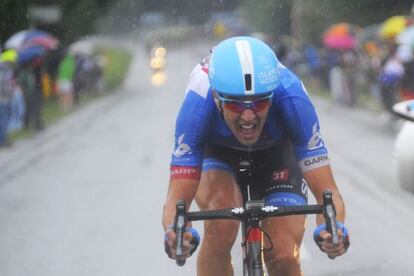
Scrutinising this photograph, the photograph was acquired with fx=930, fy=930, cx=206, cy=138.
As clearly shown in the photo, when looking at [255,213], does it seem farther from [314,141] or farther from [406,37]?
[406,37]

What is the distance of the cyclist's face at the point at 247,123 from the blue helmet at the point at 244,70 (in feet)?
0.34

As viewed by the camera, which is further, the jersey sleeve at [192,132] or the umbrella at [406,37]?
the umbrella at [406,37]

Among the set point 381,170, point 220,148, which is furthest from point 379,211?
point 220,148

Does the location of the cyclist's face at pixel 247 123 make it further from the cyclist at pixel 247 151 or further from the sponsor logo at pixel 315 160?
the sponsor logo at pixel 315 160

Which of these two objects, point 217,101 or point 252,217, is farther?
point 217,101

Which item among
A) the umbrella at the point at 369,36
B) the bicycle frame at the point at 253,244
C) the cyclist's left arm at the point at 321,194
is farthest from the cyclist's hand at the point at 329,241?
the umbrella at the point at 369,36

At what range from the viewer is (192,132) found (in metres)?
4.43

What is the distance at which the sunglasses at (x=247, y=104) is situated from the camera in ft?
13.4

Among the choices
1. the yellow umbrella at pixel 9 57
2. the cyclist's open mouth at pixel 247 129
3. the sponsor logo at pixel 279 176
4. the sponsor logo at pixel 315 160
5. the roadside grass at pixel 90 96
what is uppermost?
the cyclist's open mouth at pixel 247 129

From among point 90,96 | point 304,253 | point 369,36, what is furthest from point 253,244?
point 90,96

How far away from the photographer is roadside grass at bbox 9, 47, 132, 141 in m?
20.1

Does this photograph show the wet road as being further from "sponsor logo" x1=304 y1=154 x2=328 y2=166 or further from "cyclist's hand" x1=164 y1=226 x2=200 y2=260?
"cyclist's hand" x1=164 y1=226 x2=200 y2=260

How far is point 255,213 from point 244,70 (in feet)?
2.03

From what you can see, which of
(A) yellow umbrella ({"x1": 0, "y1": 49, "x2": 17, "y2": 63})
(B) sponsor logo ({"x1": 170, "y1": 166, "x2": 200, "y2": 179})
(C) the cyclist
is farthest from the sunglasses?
(A) yellow umbrella ({"x1": 0, "y1": 49, "x2": 17, "y2": 63})
